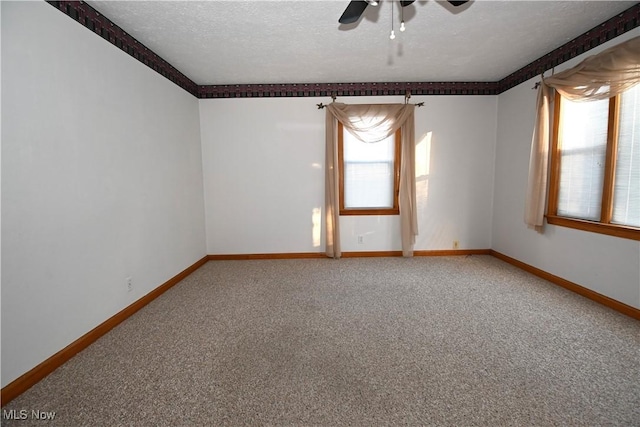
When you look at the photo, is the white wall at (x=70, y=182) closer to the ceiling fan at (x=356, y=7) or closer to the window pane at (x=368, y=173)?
the ceiling fan at (x=356, y=7)

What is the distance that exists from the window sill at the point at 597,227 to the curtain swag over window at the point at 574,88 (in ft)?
0.52

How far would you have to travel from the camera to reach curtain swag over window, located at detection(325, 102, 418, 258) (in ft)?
12.1

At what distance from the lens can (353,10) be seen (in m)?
1.61

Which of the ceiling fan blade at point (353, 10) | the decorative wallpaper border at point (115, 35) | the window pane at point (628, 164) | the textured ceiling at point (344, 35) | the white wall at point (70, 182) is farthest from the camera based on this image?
the window pane at point (628, 164)

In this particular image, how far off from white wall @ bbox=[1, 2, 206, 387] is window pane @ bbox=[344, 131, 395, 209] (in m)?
2.47

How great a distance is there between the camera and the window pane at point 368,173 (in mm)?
3867

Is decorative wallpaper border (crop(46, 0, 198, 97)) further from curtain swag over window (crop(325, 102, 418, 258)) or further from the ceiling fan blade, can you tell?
curtain swag over window (crop(325, 102, 418, 258))

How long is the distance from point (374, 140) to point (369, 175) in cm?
53

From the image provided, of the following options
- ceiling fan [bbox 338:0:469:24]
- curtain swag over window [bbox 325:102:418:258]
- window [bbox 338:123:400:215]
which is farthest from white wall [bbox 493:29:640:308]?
ceiling fan [bbox 338:0:469:24]

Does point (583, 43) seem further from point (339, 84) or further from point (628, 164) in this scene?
point (339, 84)

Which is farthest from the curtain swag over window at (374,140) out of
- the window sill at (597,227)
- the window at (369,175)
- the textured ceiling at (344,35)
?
the window sill at (597,227)

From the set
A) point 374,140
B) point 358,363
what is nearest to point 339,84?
point 374,140

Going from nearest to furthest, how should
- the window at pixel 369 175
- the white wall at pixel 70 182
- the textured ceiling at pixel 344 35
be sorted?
1. the white wall at pixel 70 182
2. the textured ceiling at pixel 344 35
3. the window at pixel 369 175

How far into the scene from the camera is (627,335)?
1.91 metres
